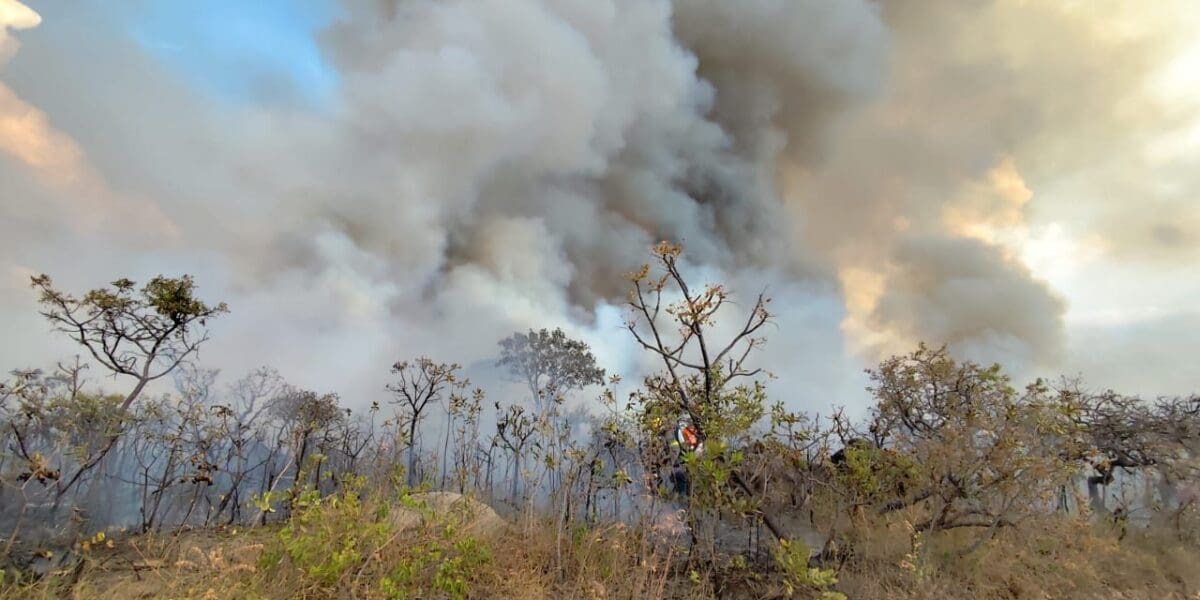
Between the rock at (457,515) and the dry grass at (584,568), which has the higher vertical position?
the rock at (457,515)

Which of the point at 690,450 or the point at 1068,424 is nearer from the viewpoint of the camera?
the point at 690,450

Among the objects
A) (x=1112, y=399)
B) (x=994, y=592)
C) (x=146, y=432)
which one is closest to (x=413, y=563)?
(x=994, y=592)

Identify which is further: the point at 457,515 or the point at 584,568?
the point at 457,515

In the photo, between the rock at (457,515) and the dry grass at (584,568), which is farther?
the rock at (457,515)

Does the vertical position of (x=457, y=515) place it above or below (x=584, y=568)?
above

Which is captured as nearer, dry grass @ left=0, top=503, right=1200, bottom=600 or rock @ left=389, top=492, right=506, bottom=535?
dry grass @ left=0, top=503, right=1200, bottom=600

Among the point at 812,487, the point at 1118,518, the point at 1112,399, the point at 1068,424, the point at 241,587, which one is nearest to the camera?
the point at 241,587

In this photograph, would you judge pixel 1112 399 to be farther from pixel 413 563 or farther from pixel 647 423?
pixel 413 563

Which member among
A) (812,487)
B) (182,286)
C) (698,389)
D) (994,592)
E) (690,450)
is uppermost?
(182,286)

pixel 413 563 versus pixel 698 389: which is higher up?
pixel 698 389

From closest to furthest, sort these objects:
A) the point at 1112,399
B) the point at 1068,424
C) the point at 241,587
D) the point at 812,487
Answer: the point at 241,587 < the point at 812,487 < the point at 1068,424 < the point at 1112,399

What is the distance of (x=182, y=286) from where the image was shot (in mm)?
8812

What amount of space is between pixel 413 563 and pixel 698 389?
13.5 ft

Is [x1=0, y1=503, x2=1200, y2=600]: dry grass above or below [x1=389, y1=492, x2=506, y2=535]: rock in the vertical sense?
below
